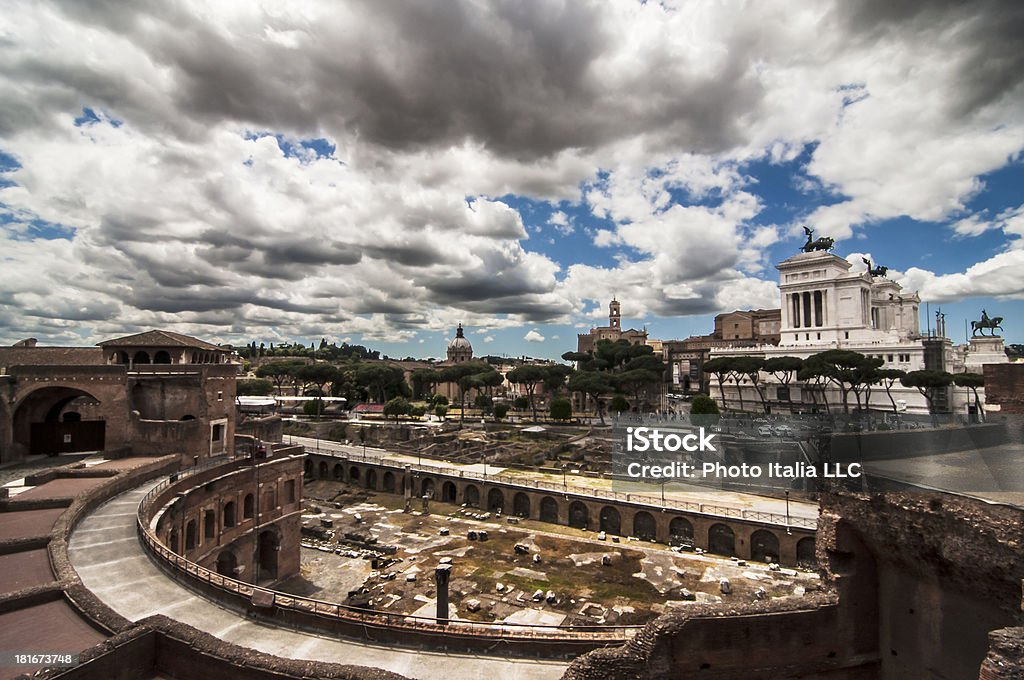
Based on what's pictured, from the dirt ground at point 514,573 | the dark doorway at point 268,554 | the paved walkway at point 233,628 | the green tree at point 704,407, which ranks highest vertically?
the green tree at point 704,407

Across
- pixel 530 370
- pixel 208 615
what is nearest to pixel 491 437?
pixel 530 370

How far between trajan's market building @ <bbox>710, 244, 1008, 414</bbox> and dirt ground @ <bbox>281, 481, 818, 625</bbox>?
144ft

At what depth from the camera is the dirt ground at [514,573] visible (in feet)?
76.3

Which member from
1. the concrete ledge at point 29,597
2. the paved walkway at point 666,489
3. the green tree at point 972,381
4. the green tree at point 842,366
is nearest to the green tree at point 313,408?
the paved walkway at point 666,489

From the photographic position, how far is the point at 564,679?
10250 mm

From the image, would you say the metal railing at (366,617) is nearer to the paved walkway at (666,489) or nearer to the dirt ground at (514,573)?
the dirt ground at (514,573)

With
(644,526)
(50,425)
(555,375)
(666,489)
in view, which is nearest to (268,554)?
(50,425)

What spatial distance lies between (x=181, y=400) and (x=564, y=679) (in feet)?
86.9

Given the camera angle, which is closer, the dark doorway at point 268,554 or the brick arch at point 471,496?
the dark doorway at point 268,554

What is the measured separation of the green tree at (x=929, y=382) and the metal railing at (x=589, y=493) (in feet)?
109

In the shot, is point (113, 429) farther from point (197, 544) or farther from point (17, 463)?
point (197, 544)

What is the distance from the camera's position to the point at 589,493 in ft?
123

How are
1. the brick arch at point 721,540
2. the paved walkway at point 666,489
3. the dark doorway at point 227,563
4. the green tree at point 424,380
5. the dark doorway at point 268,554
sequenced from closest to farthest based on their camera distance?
the dark doorway at point 227,563, the dark doorway at point 268,554, the brick arch at point 721,540, the paved walkway at point 666,489, the green tree at point 424,380

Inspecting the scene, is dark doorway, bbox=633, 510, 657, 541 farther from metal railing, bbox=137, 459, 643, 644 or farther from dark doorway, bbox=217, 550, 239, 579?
dark doorway, bbox=217, 550, 239, 579
